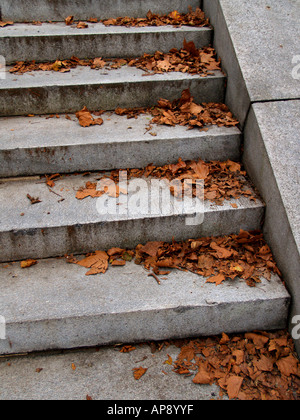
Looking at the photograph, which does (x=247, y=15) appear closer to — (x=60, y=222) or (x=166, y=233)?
(x=166, y=233)

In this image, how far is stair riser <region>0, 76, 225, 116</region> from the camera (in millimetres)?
3020

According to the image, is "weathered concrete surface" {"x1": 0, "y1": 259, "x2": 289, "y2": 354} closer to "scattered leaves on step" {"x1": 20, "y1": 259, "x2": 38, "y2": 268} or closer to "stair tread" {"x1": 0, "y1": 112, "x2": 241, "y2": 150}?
"scattered leaves on step" {"x1": 20, "y1": 259, "x2": 38, "y2": 268}

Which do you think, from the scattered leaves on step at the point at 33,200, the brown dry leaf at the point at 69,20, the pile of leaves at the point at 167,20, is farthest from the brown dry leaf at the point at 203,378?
the brown dry leaf at the point at 69,20

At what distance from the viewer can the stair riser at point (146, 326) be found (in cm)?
207

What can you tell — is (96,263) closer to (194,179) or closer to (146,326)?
(146,326)

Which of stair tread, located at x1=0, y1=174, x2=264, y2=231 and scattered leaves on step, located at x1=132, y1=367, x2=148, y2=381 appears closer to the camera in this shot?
scattered leaves on step, located at x1=132, y1=367, x2=148, y2=381

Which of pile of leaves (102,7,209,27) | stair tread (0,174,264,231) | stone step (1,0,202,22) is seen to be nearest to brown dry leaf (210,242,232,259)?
stair tread (0,174,264,231)

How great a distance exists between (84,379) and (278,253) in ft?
4.74

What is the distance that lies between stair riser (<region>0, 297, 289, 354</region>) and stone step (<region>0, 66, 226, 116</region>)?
→ 1.93 metres

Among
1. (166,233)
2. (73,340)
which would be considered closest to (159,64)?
(166,233)

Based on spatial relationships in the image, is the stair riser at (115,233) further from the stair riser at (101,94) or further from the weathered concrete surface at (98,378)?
the stair riser at (101,94)

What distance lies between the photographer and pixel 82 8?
377 cm

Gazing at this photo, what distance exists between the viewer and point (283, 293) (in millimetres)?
2158

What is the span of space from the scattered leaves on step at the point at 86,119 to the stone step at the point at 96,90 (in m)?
0.14
